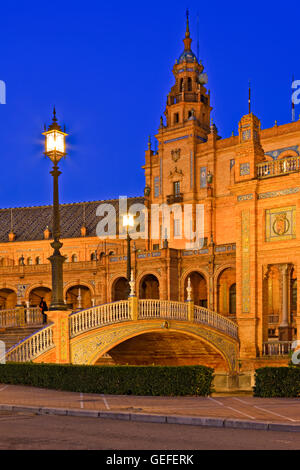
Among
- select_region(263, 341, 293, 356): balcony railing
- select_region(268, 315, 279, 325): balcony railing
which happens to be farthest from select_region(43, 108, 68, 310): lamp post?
select_region(268, 315, 279, 325): balcony railing

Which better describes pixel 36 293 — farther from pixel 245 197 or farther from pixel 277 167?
pixel 277 167

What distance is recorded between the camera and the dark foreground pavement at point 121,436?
8.70m

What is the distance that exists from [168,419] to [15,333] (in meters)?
17.1

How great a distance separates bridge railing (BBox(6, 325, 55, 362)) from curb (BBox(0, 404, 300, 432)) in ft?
26.9

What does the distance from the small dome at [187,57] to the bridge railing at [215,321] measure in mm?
37106

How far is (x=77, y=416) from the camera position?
39.3ft

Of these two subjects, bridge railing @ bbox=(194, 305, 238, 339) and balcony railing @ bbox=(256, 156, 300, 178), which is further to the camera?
bridge railing @ bbox=(194, 305, 238, 339)

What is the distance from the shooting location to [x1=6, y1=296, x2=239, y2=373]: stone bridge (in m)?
21.8

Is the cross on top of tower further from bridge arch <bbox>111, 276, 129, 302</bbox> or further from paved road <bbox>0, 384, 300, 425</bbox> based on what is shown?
paved road <bbox>0, 384, 300, 425</bbox>

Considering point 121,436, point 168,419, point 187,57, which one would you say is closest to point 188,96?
point 187,57

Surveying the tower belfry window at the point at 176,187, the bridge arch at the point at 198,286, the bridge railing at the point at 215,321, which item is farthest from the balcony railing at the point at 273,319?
the tower belfry window at the point at 176,187

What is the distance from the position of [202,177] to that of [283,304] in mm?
21068

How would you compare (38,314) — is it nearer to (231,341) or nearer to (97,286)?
(231,341)
